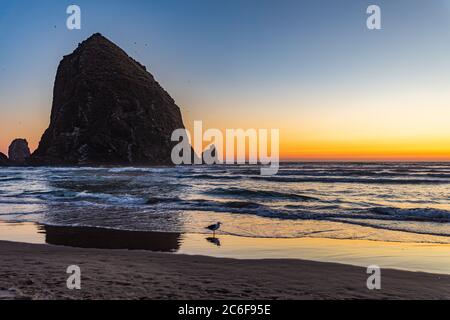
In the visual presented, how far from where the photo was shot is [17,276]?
659cm

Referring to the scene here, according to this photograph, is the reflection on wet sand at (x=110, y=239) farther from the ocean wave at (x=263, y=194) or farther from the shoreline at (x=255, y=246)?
the ocean wave at (x=263, y=194)

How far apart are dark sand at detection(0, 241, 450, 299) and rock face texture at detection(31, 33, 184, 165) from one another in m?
93.2

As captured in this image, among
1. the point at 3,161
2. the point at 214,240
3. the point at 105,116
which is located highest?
the point at 105,116

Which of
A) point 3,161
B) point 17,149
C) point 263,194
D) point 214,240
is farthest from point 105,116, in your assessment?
point 214,240

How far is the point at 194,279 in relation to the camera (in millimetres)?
6812

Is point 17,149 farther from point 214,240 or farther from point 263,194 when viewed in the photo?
point 214,240

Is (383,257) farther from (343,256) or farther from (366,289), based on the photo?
(366,289)

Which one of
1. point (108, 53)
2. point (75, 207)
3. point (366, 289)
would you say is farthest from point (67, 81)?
point (366, 289)

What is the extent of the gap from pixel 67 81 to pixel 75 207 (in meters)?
106

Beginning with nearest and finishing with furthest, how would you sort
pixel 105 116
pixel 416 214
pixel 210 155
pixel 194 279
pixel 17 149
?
pixel 194 279, pixel 416 214, pixel 105 116, pixel 210 155, pixel 17 149

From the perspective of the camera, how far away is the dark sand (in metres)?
5.88

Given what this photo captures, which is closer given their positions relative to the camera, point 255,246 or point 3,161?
point 255,246

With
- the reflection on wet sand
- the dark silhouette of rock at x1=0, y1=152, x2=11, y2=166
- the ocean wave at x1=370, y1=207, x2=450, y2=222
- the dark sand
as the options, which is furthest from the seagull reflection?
the dark silhouette of rock at x1=0, y1=152, x2=11, y2=166

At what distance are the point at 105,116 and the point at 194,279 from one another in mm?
102254
